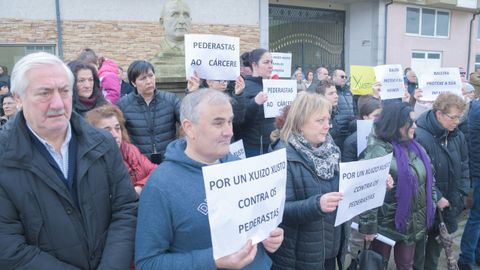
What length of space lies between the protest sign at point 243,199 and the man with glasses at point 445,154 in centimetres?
Result: 234

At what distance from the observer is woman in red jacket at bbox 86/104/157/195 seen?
273cm

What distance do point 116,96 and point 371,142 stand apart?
266 cm

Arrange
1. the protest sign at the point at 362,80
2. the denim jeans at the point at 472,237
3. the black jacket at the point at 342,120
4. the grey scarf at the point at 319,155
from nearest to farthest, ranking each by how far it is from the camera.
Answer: the grey scarf at the point at 319,155, the denim jeans at the point at 472,237, the black jacket at the point at 342,120, the protest sign at the point at 362,80

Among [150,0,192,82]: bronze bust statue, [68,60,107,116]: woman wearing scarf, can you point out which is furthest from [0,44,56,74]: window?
[68,60,107,116]: woman wearing scarf

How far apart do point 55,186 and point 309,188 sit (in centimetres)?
148

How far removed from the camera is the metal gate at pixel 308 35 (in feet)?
56.0

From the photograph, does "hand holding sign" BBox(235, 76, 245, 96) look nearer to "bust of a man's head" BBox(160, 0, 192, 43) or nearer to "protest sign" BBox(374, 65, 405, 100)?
"bust of a man's head" BBox(160, 0, 192, 43)

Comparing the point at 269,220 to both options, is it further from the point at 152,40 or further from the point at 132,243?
the point at 152,40

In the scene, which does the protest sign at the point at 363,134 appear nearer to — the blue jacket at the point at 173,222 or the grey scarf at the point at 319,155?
the grey scarf at the point at 319,155

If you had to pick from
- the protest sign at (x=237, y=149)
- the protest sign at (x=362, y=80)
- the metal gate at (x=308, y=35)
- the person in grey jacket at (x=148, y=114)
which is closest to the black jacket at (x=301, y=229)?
the protest sign at (x=237, y=149)

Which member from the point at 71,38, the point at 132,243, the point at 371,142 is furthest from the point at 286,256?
the point at 71,38

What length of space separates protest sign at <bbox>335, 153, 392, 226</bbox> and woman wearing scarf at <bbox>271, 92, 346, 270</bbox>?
0.33 ft

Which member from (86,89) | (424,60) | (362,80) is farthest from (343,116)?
(424,60)

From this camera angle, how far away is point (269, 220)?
1.91m
